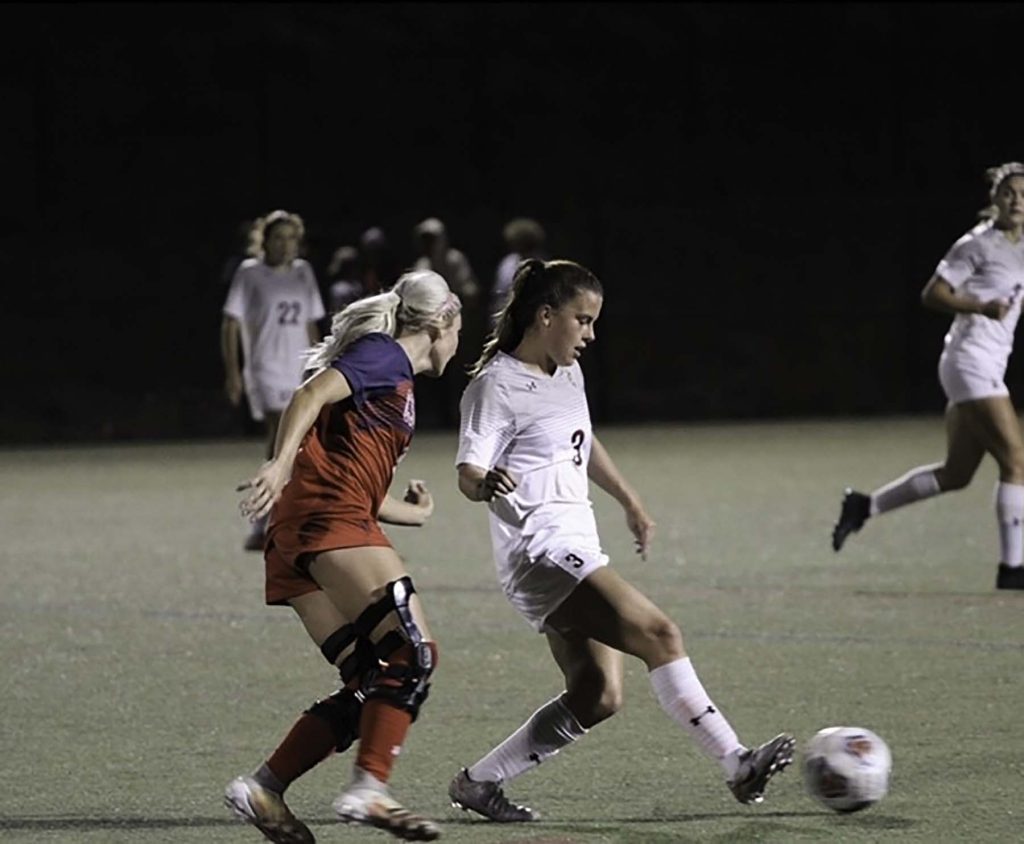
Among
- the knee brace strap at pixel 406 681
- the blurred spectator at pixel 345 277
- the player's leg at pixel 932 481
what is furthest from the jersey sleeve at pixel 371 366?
the blurred spectator at pixel 345 277

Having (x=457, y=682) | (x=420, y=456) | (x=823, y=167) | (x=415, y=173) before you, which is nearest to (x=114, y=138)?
(x=415, y=173)

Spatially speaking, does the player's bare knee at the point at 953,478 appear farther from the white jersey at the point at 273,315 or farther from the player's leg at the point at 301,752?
the player's leg at the point at 301,752

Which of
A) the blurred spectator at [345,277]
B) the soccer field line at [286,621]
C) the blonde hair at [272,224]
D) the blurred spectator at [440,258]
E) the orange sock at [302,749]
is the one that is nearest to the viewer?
the orange sock at [302,749]

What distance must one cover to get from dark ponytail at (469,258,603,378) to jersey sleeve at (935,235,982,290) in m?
4.81

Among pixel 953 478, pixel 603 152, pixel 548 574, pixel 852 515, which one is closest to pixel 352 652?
pixel 548 574

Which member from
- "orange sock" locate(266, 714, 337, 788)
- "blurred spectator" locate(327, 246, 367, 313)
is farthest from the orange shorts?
"blurred spectator" locate(327, 246, 367, 313)

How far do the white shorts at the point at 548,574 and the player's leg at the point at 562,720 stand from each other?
0.13m

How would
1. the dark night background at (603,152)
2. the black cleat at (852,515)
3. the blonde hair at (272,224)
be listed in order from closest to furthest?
the black cleat at (852,515), the blonde hair at (272,224), the dark night background at (603,152)

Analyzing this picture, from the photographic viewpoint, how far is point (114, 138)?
101 feet

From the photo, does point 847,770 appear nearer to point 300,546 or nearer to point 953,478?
point 300,546

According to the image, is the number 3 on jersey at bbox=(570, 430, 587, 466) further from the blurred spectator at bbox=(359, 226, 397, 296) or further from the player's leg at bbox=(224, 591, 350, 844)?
the blurred spectator at bbox=(359, 226, 397, 296)

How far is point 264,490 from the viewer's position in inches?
197

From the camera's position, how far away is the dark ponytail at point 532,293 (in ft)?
19.5

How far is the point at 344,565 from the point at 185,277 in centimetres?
2056
